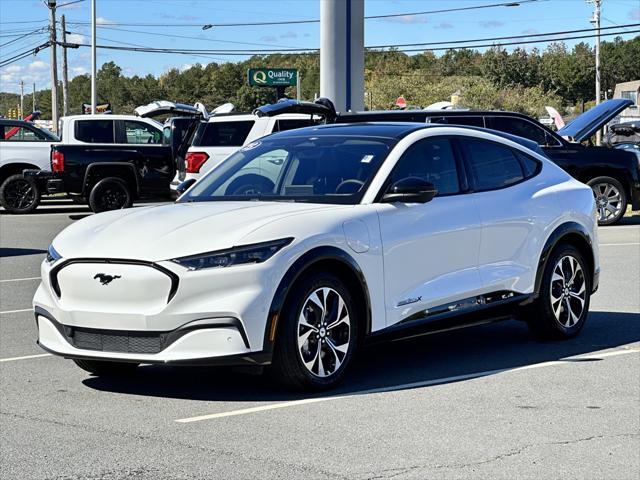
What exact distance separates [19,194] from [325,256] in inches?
716

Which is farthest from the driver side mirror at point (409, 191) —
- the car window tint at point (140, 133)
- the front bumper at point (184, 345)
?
the car window tint at point (140, 133)

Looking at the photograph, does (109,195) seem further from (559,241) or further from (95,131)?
(559,241)

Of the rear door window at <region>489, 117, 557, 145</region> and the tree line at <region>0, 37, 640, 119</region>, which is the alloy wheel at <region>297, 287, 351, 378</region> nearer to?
the rear door window at <region>489, 117, 557, 145</region>

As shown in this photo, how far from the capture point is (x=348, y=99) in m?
24.1

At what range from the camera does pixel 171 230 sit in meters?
6.46

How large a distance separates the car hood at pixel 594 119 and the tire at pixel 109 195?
30.4ft

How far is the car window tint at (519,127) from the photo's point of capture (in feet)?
57.1

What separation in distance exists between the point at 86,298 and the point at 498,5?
5677 cm

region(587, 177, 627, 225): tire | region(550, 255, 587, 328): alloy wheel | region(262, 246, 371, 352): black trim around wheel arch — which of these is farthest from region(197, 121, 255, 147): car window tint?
region(262, 246, 371, 352): black trim around wheel arch

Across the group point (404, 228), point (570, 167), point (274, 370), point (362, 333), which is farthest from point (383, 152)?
point (570, 167)

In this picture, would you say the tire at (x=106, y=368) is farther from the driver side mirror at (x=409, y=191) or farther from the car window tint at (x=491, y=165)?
the car window tint at (x=491, y=165)

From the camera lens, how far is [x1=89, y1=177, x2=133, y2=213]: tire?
72.8 ft

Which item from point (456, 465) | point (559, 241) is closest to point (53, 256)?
point (456, 465)

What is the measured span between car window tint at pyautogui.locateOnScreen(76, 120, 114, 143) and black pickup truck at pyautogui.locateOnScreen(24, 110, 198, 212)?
3.50 ft
